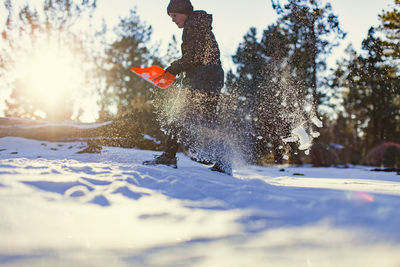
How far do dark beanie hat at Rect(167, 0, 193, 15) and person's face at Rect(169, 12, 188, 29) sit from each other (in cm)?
4

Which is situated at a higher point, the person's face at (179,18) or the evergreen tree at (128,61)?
the evergreen tree at (128,61)

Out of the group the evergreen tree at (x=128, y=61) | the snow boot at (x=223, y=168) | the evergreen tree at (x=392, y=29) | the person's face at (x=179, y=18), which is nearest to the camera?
the snow boot at (x=223, y=168)

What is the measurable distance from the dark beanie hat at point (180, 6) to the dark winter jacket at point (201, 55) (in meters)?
0.10

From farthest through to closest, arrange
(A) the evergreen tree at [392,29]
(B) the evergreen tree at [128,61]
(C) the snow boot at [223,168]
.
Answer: (B) the evergreen tree at [128,61] < (A) the evergreen tree at [392,29] < (C) the snow boot at [223,168]

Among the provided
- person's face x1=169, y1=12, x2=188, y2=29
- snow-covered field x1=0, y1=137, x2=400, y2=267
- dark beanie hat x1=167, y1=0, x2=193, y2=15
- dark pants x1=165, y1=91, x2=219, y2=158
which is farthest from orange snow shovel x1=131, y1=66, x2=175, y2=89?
snow-covered field x1=0, y1=137, x2=400, y2=267

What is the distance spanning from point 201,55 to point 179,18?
1.75 ft

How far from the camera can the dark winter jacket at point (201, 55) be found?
3.34m

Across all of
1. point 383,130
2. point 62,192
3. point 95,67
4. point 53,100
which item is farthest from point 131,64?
point 62,192

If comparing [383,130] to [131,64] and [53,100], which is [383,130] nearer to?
[131,64]

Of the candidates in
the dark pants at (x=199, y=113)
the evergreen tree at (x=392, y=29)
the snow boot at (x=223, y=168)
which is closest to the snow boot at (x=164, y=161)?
the dark pants at (x=199, y=113)

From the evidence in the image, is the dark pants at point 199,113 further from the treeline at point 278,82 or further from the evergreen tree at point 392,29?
the evergreen tree at point 392,29

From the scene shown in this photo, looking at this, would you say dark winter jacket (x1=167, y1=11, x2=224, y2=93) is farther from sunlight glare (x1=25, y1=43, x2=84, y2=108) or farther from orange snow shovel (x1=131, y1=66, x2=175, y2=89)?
sunlight glare (x1=25, y1=43, x2=84, y2=108)

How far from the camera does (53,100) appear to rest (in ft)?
61.0

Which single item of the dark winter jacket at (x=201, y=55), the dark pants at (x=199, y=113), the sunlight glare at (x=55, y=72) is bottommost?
the dark pants at (x=199, y=113)
